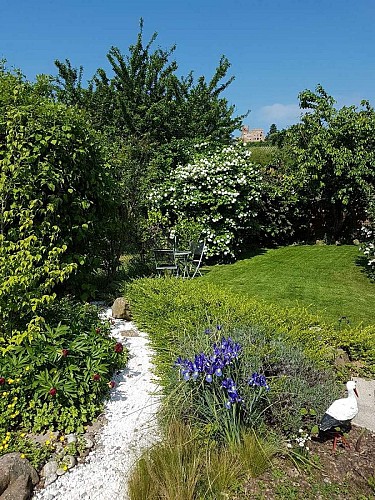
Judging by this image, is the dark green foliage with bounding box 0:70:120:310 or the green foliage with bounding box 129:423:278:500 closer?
the green foliage with bounding box 129:423:278:500

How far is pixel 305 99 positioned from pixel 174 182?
456 centimetres

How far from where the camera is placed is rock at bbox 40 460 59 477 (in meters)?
2.62

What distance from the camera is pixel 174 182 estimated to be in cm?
943

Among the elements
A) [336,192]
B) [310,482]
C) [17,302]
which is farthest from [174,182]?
[310,482]

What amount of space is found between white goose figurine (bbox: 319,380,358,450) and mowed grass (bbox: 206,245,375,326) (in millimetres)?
2783

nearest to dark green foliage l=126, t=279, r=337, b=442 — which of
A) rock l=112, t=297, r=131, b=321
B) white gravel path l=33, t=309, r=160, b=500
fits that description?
white gravel path l=33, t=309, r=160, b=500

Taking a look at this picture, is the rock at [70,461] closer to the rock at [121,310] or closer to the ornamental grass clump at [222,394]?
the ornamental grass clump at [222,394]

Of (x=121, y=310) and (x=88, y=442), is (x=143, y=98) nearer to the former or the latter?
(x=121, y=310)

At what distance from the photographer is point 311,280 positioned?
25.6 ft

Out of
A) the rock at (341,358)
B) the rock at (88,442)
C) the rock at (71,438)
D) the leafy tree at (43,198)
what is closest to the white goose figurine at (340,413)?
the rock at (341,358)

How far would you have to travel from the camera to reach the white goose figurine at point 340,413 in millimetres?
2723

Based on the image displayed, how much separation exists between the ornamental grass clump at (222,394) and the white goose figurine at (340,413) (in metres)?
0.42

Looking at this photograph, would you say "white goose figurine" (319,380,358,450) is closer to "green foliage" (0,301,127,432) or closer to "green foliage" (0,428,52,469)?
"green foliage" (0,301,127,432)

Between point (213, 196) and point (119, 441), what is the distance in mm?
6906
